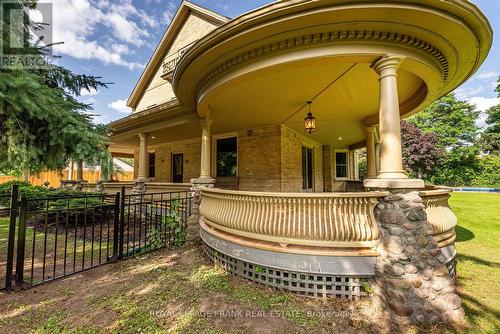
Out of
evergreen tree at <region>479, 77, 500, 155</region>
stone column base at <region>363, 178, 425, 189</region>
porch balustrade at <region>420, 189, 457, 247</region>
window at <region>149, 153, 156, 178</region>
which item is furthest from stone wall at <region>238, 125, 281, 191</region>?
evergreen tree at <region>479, 77, 500, 155</region>

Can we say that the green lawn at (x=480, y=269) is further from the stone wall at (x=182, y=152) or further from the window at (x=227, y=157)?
the stone wall at (x=182, y=152)

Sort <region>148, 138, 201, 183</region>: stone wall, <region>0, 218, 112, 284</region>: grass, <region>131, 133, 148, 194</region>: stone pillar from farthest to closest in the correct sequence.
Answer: <region>148, 138, 201, 183</region>: stone wall → <region>131, 133, 148, 194</region>: stone pillar → <region>0, 218, 112, 284</region>: grass

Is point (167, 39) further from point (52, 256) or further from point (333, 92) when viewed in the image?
point (52, 256)

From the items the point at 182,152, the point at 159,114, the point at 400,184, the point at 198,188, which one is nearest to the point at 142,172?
the point at 159,114

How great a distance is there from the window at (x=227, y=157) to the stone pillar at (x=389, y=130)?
6.18 meters

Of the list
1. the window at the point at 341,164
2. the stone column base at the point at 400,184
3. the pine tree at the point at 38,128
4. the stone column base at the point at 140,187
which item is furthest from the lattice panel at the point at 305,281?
the window at the point at 341,164

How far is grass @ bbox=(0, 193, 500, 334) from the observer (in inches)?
99.0

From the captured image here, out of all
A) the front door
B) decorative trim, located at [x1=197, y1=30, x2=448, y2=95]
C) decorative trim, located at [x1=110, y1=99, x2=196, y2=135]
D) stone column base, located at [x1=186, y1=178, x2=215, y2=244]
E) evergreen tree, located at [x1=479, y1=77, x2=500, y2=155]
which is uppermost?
evergreen tree, located at [x1=479, y1=77, x2=500, y2=155]

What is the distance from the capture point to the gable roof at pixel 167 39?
8836mm

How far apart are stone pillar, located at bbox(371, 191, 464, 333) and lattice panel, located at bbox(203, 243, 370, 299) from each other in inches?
10.9

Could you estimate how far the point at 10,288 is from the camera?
319 cm

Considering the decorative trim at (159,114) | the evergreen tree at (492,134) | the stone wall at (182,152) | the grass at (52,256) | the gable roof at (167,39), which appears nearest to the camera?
the grass at (52,256)

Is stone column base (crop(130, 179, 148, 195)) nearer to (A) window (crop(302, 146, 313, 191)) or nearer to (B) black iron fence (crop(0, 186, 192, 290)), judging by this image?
(B) black iron fence (crop(0, 186, 192, 290))

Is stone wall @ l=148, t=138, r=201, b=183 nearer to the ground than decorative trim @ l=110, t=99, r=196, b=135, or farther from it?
nearer to the ground
